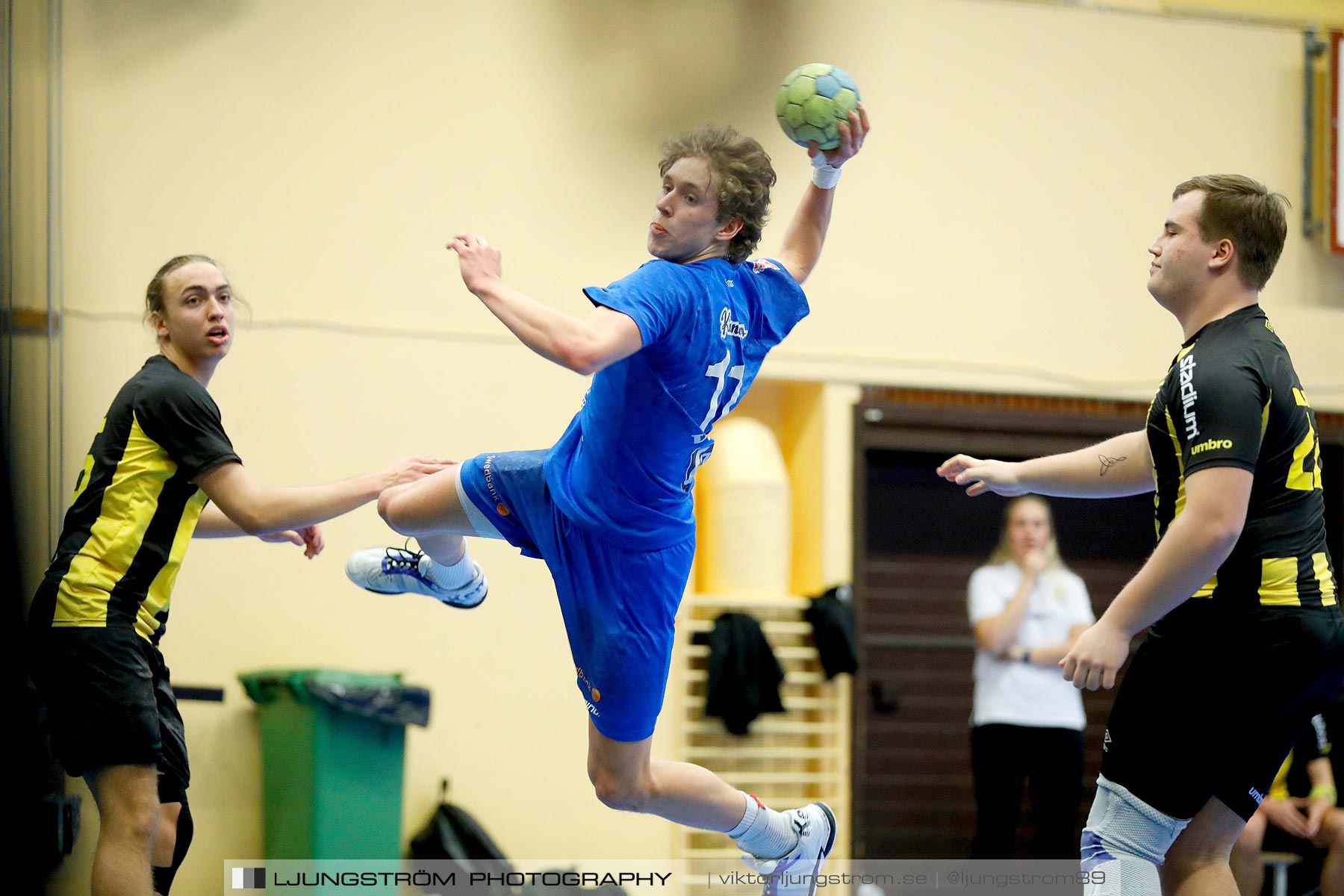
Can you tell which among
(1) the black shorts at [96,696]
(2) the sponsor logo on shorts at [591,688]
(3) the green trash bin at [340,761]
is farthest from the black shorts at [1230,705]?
(3) the green trash bin at [340,761]

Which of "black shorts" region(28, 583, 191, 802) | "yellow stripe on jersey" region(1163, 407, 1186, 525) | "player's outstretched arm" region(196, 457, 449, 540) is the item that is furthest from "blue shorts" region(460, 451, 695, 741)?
"yellow stripe on jersey" region(1163, 407, 1186, 525)

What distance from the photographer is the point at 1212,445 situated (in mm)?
2559

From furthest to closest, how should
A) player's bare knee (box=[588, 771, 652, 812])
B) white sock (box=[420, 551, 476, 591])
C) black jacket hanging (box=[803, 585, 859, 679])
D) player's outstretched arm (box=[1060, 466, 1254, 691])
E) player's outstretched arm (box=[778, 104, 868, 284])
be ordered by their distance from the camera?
black jacket hanging (box=[803, 585, 859, 679]) < white sock (box=[420, 551, 476, 591]) < player's outstretched arm (box=[778, 104, 868, 284]) < player's bare knee (box=[588, 771, 652, 812]) < player's outstretched arm (box=[1060, 466, 1254, 691])

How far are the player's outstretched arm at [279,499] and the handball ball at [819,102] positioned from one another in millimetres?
1313

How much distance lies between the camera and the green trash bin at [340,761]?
5.43m

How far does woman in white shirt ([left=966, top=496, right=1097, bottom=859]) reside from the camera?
5.63 meters

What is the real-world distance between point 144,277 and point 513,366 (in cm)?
168

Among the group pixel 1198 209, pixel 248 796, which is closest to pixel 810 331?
pixel 248 796

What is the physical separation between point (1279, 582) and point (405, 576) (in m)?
2.27

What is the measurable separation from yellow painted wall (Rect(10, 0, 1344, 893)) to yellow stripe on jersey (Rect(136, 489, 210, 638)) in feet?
7.92

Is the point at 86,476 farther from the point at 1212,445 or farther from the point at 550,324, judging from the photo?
the point at 1212,445

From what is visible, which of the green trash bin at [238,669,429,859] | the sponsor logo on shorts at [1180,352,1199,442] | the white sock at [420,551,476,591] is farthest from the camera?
the green trash bin at [238,669,429,859]

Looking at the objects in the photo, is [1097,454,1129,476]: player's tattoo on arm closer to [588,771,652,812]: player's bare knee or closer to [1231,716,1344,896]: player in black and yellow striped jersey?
[588,771,652,812]: player's bare knee

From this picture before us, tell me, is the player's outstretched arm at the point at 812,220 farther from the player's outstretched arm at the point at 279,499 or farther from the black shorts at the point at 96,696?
the black shorts at the point at 96,696
